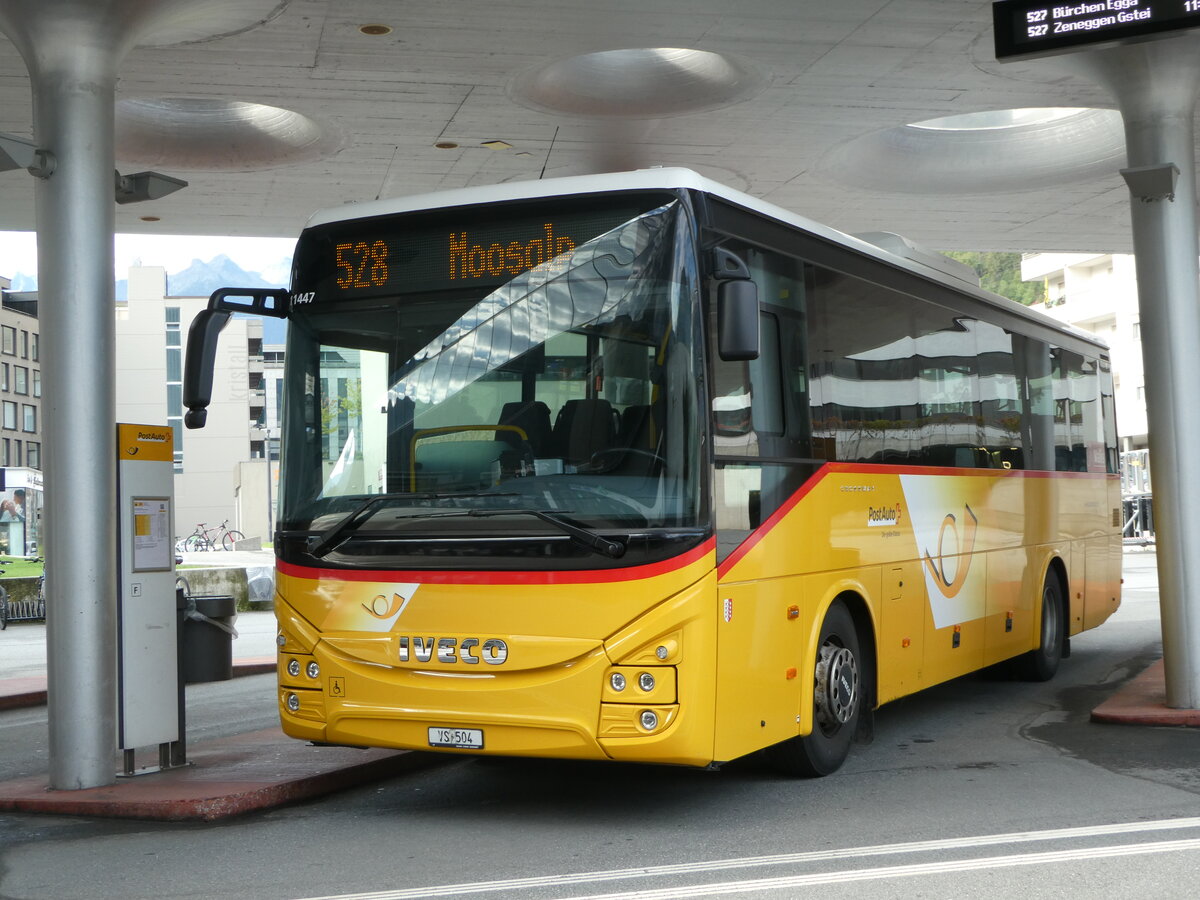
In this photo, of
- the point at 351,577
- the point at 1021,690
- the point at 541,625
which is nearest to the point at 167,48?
the point at 351,577

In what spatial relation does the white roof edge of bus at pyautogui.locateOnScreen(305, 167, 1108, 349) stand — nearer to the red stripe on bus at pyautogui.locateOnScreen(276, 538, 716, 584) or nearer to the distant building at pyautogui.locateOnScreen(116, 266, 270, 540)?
the red stripe on bus at pyautogui.locateOnScreen(276, 538, 716, 584)

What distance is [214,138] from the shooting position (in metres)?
15.4

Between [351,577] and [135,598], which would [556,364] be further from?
[135,598]

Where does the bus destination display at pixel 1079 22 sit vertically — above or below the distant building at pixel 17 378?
below

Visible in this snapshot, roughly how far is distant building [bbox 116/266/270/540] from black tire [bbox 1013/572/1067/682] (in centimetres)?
8263

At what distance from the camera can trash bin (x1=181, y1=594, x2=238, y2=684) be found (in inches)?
371

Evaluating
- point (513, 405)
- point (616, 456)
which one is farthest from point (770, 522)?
point (513, 405)

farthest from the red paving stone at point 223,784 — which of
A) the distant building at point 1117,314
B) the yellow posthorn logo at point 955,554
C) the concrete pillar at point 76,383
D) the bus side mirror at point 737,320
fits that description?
the distant building at point 1117,314

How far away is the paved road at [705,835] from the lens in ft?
20.2

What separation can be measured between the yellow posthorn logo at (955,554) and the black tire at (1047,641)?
7.94 feet

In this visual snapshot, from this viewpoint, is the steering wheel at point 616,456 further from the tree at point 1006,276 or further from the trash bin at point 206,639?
the tree at point 1006,276

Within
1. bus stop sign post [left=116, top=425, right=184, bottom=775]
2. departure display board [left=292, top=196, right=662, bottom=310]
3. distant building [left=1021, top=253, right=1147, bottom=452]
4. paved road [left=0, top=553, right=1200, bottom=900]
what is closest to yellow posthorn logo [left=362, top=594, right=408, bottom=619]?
paved road [left=0, top=553, right=1200, bottom=900]

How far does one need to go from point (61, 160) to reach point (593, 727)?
4.78 meters

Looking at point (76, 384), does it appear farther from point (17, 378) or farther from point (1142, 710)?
point (17, 378)
